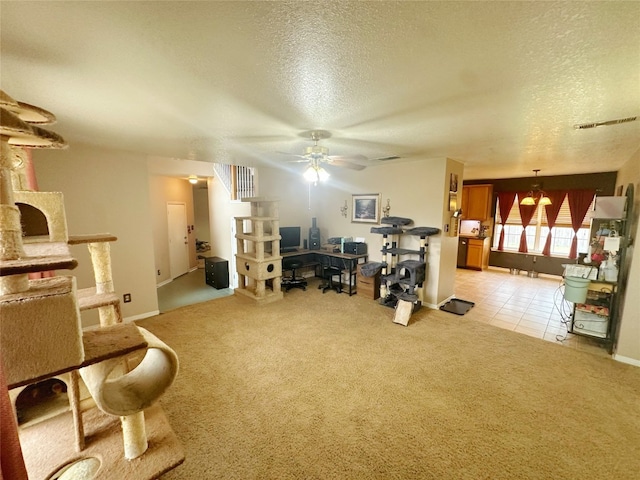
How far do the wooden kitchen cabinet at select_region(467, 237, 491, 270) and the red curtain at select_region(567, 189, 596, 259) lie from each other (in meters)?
1.63

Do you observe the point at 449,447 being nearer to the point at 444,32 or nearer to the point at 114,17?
the point at 444,32

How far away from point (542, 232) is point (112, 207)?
28.3 feet

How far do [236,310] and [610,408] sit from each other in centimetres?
421

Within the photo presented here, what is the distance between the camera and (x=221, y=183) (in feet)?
18.8

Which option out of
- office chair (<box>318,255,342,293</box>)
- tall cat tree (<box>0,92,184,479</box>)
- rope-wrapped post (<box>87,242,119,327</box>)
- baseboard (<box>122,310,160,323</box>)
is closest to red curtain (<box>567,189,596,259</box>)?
office chair (<box>318,255,342,293</box>)

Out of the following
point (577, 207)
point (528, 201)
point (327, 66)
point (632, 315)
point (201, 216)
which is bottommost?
point (632, 315)

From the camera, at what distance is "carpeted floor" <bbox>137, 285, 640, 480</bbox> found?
1.68m

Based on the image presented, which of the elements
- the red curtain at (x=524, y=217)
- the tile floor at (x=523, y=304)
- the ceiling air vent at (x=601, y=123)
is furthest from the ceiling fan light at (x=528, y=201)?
the ceiling air vent at (x=601, y=123)

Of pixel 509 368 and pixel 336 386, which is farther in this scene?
pixel 509 368

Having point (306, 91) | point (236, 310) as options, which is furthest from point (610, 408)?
point (236, 310)

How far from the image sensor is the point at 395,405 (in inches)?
85.7

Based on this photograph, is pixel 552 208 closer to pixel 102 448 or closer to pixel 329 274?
pixel 329 274

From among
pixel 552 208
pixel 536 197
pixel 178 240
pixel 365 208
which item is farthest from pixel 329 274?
pixel 552 208

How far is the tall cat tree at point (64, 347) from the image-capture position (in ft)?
3.14
